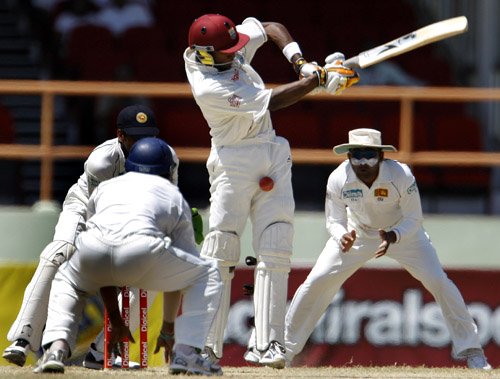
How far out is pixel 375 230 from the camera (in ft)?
36.8

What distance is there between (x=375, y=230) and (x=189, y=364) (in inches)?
109

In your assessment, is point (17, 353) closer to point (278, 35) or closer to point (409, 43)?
point (278, 35)

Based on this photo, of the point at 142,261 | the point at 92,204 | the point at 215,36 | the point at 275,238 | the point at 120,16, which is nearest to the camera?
the point at 142,261

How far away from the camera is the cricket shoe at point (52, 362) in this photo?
8.81m

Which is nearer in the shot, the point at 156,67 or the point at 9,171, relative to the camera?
the point at 9,171

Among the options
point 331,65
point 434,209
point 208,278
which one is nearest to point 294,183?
point 434,209

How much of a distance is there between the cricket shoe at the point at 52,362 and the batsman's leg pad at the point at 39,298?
120 cm

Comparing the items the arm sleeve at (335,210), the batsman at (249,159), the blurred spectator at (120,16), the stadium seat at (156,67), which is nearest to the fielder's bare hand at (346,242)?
the arm sleeve at (335,210)

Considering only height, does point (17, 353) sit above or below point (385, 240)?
below

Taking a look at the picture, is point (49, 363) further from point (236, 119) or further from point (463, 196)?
point (463, 196)

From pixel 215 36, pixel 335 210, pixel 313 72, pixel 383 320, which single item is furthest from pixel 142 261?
pixel 383 320

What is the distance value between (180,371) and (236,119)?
192cm

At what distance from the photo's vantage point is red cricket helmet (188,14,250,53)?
982 cm

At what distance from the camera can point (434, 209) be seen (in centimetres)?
1482
